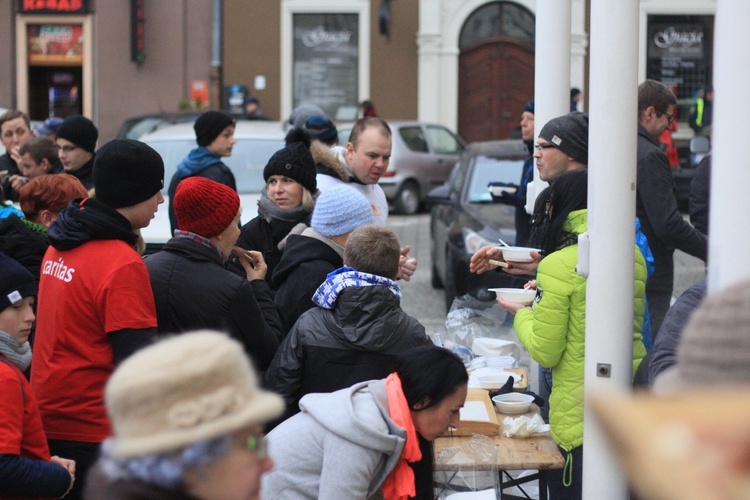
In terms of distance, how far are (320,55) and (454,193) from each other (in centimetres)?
1411

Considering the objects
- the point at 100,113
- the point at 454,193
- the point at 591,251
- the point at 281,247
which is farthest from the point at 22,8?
the point at 591,251

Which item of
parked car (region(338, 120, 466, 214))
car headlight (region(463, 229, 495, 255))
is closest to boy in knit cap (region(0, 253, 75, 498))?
car headlight (region(463, 229, 495, 255))

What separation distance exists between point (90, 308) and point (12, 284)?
38cm

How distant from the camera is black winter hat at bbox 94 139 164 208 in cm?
375

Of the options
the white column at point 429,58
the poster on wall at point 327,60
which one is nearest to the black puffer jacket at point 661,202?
the white column at point 429,58

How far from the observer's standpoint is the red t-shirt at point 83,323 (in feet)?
11.5

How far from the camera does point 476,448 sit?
13.7 ft

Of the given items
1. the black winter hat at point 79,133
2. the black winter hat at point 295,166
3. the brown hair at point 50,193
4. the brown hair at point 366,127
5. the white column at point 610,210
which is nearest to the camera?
the white column at point 610,210

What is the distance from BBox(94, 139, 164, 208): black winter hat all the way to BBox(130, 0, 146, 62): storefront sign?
20.1 metres

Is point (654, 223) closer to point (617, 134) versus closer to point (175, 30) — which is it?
point (617, 134)

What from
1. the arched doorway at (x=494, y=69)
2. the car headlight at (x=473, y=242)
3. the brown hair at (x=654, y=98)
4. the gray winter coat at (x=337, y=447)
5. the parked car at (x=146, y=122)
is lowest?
the gray winter coat at (x=337, y=447)

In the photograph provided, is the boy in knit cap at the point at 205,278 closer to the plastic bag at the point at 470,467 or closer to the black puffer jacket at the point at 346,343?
the black puffer jacket at the point at 346,343

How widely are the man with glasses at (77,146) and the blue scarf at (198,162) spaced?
1.89 ft

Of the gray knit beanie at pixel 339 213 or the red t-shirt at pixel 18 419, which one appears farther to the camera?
the gray knit beanie at pixel 339 213
